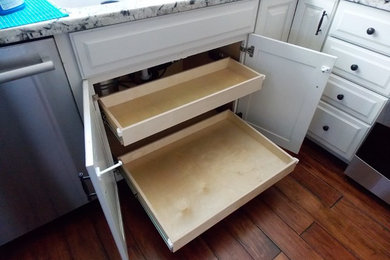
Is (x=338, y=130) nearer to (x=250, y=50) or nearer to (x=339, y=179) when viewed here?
(x=339, y=179)

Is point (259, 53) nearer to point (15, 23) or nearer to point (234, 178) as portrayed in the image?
point (234, 178)

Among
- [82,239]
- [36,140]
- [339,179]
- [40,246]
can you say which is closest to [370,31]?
[339,179]

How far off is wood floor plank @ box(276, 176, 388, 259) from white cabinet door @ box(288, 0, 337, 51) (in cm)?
76

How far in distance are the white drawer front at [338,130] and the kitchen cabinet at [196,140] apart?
240 mm

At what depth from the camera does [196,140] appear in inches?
53.1

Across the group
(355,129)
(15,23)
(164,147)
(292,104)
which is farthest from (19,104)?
(355,129)

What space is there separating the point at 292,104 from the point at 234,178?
0.48m

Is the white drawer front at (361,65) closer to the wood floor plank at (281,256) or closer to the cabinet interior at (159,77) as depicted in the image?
the cabinet interior at (159,77)

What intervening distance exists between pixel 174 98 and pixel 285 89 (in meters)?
0.56

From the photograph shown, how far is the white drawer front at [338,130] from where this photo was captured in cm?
128

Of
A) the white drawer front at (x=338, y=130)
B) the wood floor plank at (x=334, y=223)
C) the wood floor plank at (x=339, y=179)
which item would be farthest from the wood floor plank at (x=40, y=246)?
the white drawer front at (x=338, y=130)

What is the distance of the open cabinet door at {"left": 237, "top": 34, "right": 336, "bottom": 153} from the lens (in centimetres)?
109

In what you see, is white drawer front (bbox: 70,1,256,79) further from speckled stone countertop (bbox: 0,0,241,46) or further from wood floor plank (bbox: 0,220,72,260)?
wood floor plank (bbox: 0,220,72,260)

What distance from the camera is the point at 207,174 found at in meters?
1.18
